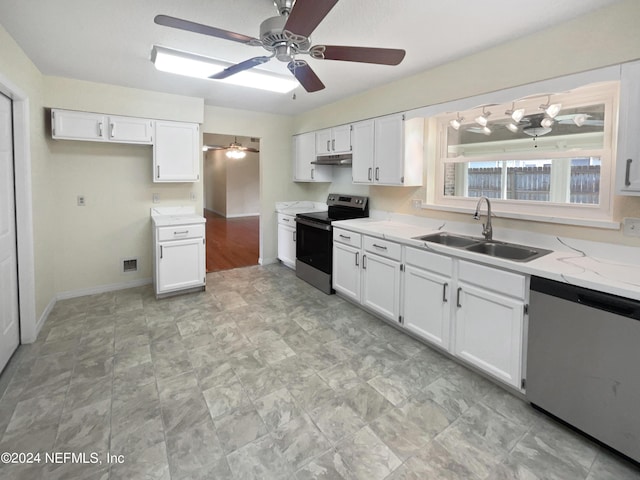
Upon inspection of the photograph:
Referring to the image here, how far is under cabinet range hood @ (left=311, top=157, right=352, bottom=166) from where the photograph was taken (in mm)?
4086

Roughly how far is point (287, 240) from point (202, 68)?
8.80 ft

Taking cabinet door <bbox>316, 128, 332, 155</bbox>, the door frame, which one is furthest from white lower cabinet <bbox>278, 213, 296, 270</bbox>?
the door frame

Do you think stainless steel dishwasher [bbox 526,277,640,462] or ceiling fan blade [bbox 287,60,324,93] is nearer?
stainless steel dishwasher [bbox 526,277,640,462]

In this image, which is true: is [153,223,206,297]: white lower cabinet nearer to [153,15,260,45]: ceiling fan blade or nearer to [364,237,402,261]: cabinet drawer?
[364,237,402,261]: cabinet drawer

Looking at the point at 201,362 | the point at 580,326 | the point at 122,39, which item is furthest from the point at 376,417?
the point at 122,39

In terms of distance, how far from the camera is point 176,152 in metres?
3.96

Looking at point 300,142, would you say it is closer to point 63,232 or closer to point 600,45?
point 63,232

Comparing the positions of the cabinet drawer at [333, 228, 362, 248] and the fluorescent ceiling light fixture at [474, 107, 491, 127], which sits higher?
the fluorescent ceiling light fixture at [474, 107, 491, 127]

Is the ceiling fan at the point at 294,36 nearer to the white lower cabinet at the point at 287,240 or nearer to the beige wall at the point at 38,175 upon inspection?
the beige wall at the point at 38,175

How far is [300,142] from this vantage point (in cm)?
493

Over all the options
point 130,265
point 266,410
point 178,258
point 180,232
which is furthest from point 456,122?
point 130,265

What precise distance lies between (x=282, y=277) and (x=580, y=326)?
11.2ft

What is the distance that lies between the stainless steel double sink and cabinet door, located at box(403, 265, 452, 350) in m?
0.31

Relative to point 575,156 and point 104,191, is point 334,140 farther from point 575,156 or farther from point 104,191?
point 104,191
